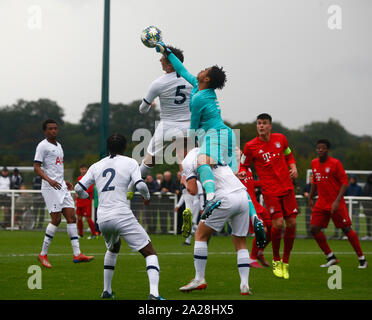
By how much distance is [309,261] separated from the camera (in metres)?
14.6

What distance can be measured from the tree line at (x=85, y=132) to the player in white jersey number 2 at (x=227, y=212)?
32.5 metres

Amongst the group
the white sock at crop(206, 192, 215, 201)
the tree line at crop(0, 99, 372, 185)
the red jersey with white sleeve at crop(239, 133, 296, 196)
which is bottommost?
the white sock at crop(206, 192, 215, 201)

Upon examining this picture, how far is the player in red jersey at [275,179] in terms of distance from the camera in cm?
1192

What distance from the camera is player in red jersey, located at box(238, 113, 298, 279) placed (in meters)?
11.9

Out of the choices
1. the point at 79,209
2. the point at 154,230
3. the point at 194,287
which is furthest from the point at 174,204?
the point at 194,287

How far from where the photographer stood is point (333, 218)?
45.5 ft

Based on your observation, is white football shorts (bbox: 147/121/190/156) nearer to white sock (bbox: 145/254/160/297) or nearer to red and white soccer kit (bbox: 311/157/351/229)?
red and white soccer kit (bbox: 311/157/351/229)

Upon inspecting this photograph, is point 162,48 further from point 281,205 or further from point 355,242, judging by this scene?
point 355,242

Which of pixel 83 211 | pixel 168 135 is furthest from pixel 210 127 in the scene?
pixel 83 211

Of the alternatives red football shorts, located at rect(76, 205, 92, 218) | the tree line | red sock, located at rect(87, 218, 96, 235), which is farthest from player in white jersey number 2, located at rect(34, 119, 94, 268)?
the tree line

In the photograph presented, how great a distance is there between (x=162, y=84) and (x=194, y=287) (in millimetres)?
3620

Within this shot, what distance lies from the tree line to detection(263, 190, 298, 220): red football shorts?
30271 mm

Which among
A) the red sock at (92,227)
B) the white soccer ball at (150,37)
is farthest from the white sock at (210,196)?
the red sock at (92,227)
